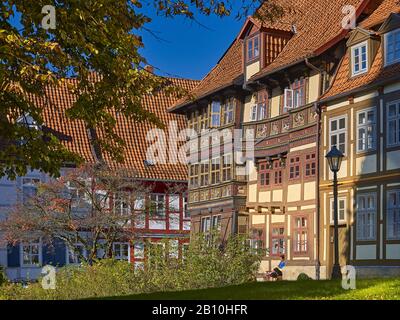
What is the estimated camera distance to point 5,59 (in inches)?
543

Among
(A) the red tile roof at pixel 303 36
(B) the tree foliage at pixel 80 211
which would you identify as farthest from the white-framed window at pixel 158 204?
(A) the red tile roof at pixel 303 36

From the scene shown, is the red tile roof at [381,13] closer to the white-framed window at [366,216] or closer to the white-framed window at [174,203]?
the white-framed window at [366,216]

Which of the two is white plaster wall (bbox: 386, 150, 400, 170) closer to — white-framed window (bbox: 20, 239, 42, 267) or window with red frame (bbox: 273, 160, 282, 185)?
window with red frame (bbox: 273, 160, 282, 185)

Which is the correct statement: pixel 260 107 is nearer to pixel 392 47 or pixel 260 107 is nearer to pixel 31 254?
pixel 392 47

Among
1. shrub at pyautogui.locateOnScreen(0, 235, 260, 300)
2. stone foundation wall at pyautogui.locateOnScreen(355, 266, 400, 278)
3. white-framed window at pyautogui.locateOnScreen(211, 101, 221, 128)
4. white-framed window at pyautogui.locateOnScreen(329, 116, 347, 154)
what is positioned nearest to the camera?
shrub at pyautogui.locateOnScreen(0, 235, 260, 300)

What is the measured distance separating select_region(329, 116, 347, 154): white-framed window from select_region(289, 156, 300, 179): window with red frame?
225 centimetres

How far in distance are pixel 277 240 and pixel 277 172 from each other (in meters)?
2.71

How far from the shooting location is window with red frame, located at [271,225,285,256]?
3338cm

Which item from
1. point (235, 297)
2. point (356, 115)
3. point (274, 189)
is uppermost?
point (356, 115)

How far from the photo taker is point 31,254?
43.1 m

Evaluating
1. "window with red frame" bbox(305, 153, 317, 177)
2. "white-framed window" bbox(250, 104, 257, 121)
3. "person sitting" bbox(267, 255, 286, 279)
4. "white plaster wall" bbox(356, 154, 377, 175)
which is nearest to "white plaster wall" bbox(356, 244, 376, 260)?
"white plaster wall" bbox(356, 154, 377, 175)

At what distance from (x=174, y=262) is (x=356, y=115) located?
851cm
